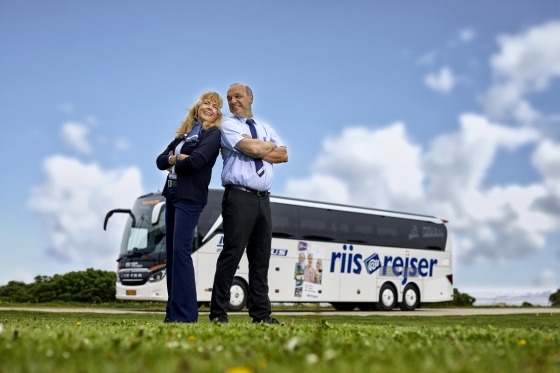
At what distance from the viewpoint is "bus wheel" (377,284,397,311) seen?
83.0 feet

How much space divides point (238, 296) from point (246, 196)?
13604mm

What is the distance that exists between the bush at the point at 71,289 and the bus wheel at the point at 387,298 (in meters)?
10.1

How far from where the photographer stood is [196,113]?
802cm

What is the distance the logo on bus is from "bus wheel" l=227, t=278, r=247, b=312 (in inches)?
148

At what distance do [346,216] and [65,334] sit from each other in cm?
1926

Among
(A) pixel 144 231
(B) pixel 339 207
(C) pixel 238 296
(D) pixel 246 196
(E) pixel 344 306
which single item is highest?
(B) pixel 339 207

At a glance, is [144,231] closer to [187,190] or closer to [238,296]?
[238,296]

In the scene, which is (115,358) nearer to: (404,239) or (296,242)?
(296,242)

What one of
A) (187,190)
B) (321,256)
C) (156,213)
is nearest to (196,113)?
(187,190)

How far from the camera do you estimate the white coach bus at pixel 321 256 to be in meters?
20.7

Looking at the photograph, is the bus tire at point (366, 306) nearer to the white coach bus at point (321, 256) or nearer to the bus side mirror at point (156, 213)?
the white coach bus at point (321, 256)

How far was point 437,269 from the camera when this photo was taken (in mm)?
27141

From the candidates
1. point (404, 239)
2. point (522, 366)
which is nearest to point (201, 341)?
point (522, 366)

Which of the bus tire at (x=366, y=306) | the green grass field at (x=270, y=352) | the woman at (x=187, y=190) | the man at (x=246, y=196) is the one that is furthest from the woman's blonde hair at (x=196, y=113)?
the bus tire at (x=366, y=306)
